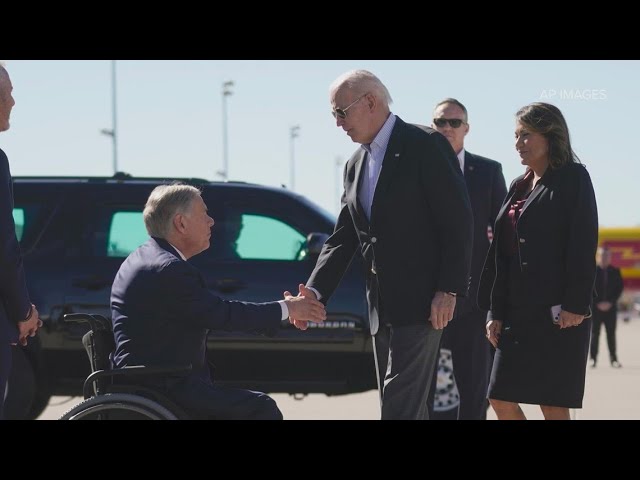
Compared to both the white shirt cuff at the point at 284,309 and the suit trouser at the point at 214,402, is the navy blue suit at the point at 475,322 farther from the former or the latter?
the suit trouser at the point at 214,402

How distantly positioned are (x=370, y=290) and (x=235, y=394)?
98cm

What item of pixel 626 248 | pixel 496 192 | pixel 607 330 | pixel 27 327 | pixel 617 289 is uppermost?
pixel 496 192

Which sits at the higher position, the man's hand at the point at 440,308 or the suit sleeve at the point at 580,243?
the suit sleeve at the point at 580,243

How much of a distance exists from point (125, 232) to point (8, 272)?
12.2ft

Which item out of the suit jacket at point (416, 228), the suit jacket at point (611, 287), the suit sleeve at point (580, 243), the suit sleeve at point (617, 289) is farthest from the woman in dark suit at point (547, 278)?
the suit sleeve at point (617, 289)

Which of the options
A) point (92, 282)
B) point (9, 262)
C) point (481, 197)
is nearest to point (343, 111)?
point (9, 262)

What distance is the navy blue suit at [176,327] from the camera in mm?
4203

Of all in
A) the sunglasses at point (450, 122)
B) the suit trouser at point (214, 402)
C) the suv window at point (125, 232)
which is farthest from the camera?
the suv window at point (125, 232)

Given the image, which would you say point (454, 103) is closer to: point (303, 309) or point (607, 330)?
point (303, 309)

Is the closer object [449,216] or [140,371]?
[140,371]

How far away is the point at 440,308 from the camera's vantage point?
4.72 m

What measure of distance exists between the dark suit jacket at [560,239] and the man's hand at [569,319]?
21mm

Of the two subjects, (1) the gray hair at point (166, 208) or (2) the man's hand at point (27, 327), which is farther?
(2) the man's hand at point (27, 327)
